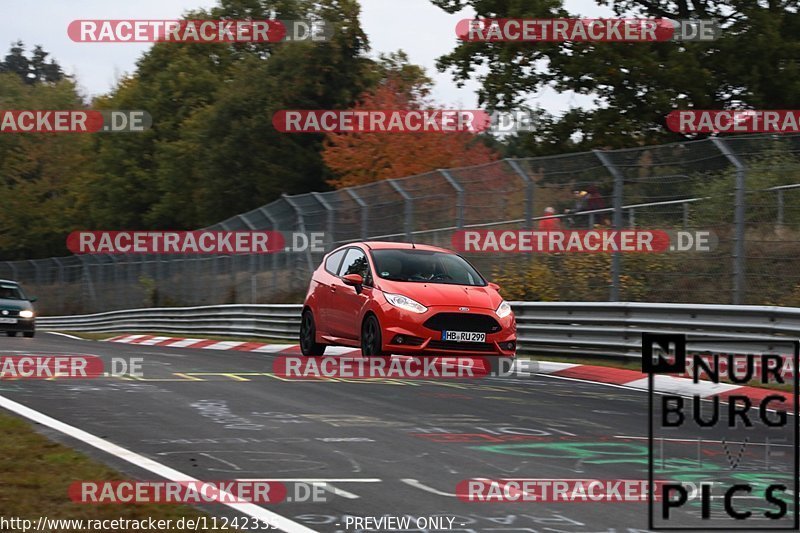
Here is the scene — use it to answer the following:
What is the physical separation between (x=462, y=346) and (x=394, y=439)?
606cm

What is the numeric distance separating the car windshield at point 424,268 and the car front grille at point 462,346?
116 cm

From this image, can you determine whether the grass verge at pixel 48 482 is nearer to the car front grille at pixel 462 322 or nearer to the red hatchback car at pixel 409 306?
the red hatchback car at pixel 409 306


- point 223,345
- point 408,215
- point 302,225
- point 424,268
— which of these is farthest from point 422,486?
point 302,225

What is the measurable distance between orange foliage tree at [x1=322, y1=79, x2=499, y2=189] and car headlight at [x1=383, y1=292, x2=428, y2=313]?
97.3ft

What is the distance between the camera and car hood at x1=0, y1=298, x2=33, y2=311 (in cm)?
2970

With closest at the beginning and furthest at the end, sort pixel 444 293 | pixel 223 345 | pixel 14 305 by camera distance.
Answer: pixel 444 293
pixel 223 345
pixel 14 305

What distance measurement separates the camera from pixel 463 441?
864 cm

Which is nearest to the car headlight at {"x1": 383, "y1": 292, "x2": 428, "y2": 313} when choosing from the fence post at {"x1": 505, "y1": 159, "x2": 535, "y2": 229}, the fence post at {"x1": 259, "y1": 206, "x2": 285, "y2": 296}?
the fence post at {"x1": 505, "y1": 159, "x2": 535, "y2": 229}

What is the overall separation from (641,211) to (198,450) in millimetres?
9825

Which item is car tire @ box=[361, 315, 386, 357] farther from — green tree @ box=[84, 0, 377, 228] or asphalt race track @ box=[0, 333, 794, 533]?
green tree @ box=[84, 0, 377, 228]

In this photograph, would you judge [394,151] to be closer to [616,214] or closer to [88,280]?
[88,280]

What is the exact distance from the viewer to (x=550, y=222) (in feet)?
59.6

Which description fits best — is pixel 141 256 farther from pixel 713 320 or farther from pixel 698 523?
pixel 698 523

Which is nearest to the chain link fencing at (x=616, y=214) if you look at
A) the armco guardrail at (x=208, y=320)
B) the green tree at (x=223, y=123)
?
the armco guardrail at (x=208, y=320)
